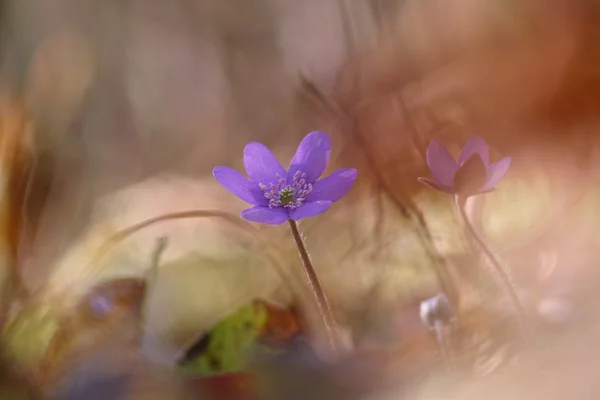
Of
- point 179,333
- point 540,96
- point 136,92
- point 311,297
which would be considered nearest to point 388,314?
point 311,297

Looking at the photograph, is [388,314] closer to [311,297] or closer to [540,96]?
[311,297]

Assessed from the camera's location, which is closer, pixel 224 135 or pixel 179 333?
pixel 179 333

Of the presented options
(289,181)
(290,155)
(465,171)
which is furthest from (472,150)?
(290,155)

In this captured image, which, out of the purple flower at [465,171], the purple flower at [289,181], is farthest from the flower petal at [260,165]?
the purple flower at [465,171]

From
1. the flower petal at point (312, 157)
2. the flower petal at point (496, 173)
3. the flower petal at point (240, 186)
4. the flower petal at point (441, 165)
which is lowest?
the flower petal at point (496, 173)

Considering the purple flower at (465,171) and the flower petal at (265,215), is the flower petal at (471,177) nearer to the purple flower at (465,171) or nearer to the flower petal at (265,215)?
the purple flower at (465,171)

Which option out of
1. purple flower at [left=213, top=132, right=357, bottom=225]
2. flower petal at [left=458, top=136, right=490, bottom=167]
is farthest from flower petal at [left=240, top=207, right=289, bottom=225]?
flower petal at [left=458, top=136, right=490, bottom=167]
